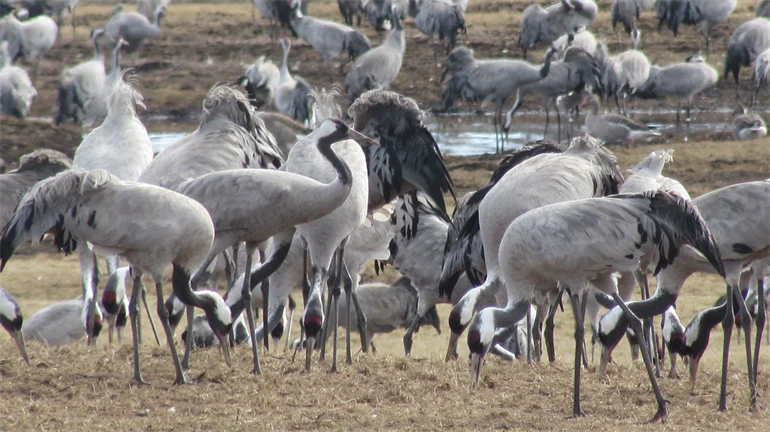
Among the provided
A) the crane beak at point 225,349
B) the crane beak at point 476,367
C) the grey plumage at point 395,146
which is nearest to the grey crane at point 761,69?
the grey plumage at point 395,146

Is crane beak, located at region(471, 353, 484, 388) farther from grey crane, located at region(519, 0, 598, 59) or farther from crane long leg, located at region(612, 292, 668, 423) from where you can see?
grey crane, located at region(519, 0, 598, 59)

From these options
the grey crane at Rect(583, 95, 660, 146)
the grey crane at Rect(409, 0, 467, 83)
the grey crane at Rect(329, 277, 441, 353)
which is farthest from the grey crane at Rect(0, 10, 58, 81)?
the grey crane at Rect(329, 277, 441, 353)

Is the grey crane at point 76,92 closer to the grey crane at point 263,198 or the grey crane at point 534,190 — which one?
the grey crane at point 263,198

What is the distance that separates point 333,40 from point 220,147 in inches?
524

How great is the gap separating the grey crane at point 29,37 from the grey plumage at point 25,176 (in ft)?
42.1

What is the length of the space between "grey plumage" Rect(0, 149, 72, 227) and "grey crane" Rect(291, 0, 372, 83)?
12.1 meters

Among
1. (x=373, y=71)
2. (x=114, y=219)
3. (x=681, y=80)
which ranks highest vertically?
(x=114, y=219)

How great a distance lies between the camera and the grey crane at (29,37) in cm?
2002

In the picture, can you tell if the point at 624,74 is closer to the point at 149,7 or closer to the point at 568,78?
the point at 568,78

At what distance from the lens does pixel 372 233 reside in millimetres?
8133

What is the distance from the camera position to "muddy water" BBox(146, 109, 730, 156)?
15258 mm

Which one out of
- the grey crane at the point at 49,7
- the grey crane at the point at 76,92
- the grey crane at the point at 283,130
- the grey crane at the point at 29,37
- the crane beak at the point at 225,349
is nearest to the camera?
the crane beak at the point at 225,349

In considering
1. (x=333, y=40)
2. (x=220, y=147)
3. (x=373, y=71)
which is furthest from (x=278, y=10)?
(x=220, y=147)

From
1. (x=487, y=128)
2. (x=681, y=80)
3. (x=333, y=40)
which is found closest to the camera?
(x=681, y=80)
